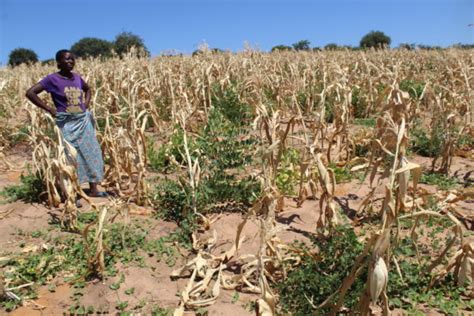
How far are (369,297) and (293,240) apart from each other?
63.4 inches

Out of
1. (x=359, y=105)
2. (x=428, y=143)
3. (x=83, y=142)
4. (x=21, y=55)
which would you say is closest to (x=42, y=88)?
(x=83, y=142)

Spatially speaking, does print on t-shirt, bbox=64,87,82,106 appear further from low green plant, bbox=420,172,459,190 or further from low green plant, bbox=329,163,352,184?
low green plant, bbox=420,172,459,190

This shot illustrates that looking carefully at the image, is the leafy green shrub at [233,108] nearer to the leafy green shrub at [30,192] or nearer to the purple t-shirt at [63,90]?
the purple t-shirt at [63,90]

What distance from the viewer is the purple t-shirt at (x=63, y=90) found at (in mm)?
4594

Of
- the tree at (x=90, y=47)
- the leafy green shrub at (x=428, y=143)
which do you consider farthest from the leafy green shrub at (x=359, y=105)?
the tree at (x=90, y=47)

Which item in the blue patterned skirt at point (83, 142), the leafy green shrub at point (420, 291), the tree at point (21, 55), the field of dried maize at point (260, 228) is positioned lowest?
the leafy green shrub at point (420, 291)

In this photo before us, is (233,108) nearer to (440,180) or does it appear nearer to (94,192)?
(94,192)

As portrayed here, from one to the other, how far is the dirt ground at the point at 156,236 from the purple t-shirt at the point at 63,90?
42.5 inches

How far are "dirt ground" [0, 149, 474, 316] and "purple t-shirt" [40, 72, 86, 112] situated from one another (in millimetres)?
1081

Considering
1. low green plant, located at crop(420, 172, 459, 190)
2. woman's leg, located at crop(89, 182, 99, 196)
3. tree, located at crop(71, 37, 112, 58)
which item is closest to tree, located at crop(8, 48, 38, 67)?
tree, located at crop(71, 37, 112, 58)

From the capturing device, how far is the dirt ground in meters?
3.08

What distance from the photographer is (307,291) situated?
2918mm

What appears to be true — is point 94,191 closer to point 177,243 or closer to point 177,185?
point 177,185

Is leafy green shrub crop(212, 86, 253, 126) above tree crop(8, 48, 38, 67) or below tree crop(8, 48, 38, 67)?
below
